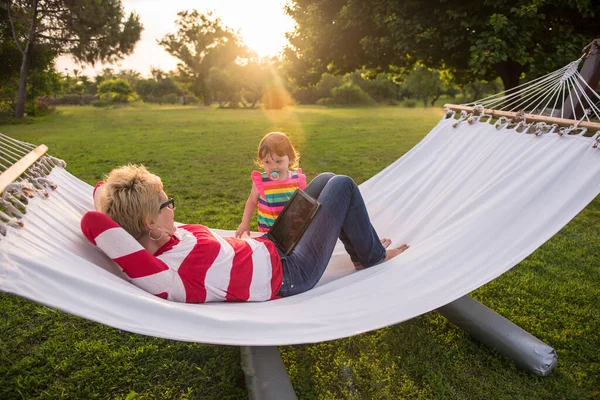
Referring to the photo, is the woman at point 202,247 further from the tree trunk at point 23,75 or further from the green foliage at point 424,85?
the green foliage at point 424,85

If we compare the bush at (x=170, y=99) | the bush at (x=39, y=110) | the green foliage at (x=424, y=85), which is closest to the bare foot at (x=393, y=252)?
the bush at (x=39, y=110)

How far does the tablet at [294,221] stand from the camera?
1.80 metres

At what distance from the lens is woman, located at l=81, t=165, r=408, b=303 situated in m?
1.39

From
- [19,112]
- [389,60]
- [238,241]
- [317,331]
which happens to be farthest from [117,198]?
[19,112]

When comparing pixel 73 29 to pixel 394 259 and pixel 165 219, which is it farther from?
pixel 394 259

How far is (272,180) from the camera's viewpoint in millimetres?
2369

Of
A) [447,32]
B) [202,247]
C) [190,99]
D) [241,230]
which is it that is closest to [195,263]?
[202,247]

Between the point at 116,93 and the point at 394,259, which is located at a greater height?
the point at 116,93

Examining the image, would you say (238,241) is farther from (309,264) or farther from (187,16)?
(187,16)

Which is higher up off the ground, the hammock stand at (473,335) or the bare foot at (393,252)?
the bare foot at (393,252)

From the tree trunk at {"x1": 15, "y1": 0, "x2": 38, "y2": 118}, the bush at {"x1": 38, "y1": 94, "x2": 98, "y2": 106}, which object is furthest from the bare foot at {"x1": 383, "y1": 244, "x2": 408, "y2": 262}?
the bush at {"x1": 38, "y1": 94, "x2": 98, "y2": 106}

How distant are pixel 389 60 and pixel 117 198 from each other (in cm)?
654

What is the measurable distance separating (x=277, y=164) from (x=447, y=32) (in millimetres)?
4183

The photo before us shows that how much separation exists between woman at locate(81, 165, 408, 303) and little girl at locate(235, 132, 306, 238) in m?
0.42
